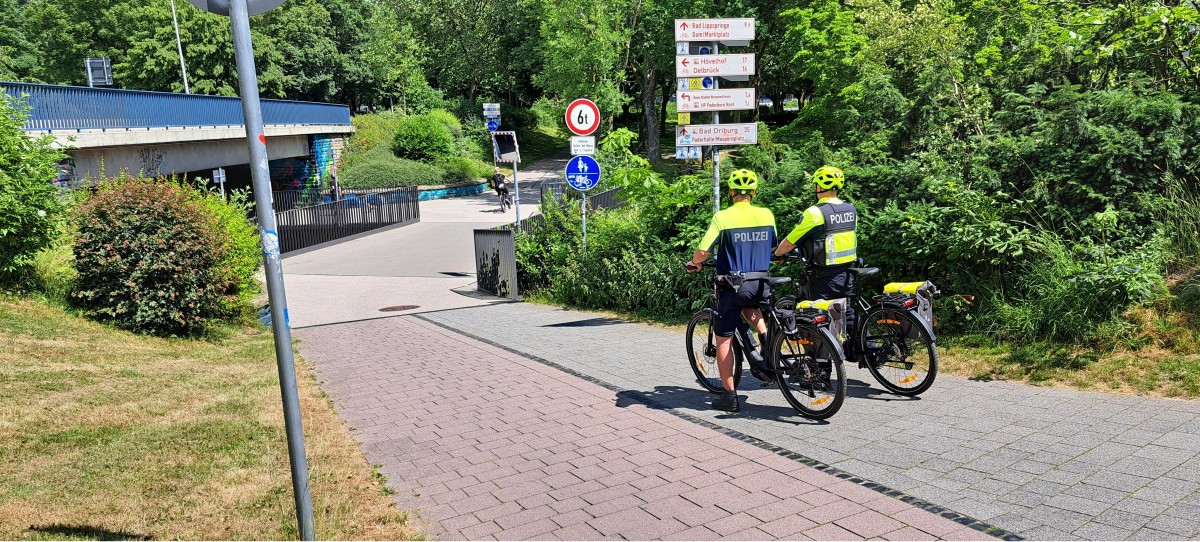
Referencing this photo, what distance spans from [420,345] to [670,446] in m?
5.37

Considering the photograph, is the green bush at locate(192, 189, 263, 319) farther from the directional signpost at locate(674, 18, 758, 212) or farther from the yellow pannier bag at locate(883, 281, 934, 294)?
the yellow pannier bag at locate(883, 281, 934, 294)

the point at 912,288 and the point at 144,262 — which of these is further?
the point at 144,262

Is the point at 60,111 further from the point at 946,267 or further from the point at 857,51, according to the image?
the point at 857,51

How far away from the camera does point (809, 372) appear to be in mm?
5746

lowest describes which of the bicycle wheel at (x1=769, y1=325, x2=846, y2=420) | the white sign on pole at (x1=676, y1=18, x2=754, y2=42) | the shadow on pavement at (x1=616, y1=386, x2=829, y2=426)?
the shadow on pavement at (x1=616, y1=386, x2=829, y2=426)

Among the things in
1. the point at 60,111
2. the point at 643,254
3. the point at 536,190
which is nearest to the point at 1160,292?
the point at 643,254

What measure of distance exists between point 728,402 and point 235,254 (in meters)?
8.94

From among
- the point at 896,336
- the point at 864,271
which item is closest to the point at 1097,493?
the point at 896,336

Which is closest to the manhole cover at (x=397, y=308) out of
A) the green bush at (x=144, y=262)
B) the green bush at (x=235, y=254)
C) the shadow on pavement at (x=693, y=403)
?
the green bush at (x=235, y=254)

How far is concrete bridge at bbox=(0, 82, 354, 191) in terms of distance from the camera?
18.1m

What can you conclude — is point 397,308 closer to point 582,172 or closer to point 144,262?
point 582,172

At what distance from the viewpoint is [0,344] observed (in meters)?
8.20

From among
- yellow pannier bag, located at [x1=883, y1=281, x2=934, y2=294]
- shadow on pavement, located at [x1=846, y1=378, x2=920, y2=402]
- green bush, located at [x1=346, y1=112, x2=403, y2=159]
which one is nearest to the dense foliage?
shadow on pavement, located at [x1=846, y1=378, x2=920, y2=402]

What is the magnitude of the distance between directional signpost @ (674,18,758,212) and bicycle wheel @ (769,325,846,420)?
411cm
